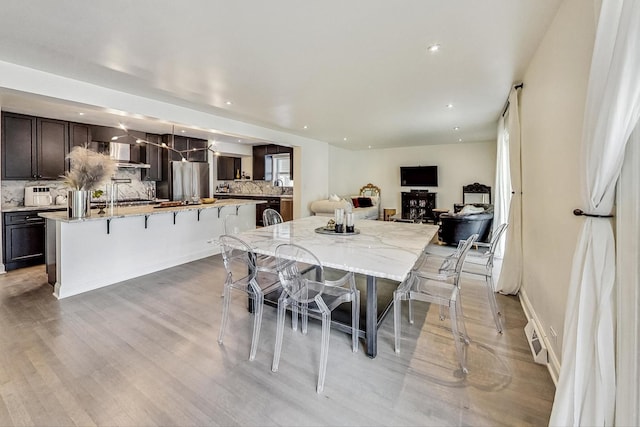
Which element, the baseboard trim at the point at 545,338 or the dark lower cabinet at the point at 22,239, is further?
the dark lower cabinet at the point at 22,239

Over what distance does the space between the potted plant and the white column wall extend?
4.72 meters

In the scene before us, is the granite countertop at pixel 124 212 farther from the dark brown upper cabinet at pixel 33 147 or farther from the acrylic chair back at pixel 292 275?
the acrylic chair back at pixel 292 275

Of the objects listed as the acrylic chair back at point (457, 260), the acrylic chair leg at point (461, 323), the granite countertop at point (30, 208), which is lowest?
the acrylic chair leg at point (461, 323)

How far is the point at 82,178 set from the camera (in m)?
3.50

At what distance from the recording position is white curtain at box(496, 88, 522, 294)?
131 inches

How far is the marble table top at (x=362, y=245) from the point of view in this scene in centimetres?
198

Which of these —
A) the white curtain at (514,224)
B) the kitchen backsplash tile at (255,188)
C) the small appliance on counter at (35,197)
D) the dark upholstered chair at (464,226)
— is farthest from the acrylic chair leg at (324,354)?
the kitchen backsplash tile at (255,188)

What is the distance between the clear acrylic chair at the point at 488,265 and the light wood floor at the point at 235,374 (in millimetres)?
179

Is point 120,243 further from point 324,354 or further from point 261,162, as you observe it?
point 261,162

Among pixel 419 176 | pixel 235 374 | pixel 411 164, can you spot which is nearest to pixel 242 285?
pixel 235 374

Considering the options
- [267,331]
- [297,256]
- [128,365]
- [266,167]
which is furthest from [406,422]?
[266,167]

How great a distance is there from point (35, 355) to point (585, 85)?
4099 mm

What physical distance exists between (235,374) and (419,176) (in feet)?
26.9

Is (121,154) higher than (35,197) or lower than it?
higher
